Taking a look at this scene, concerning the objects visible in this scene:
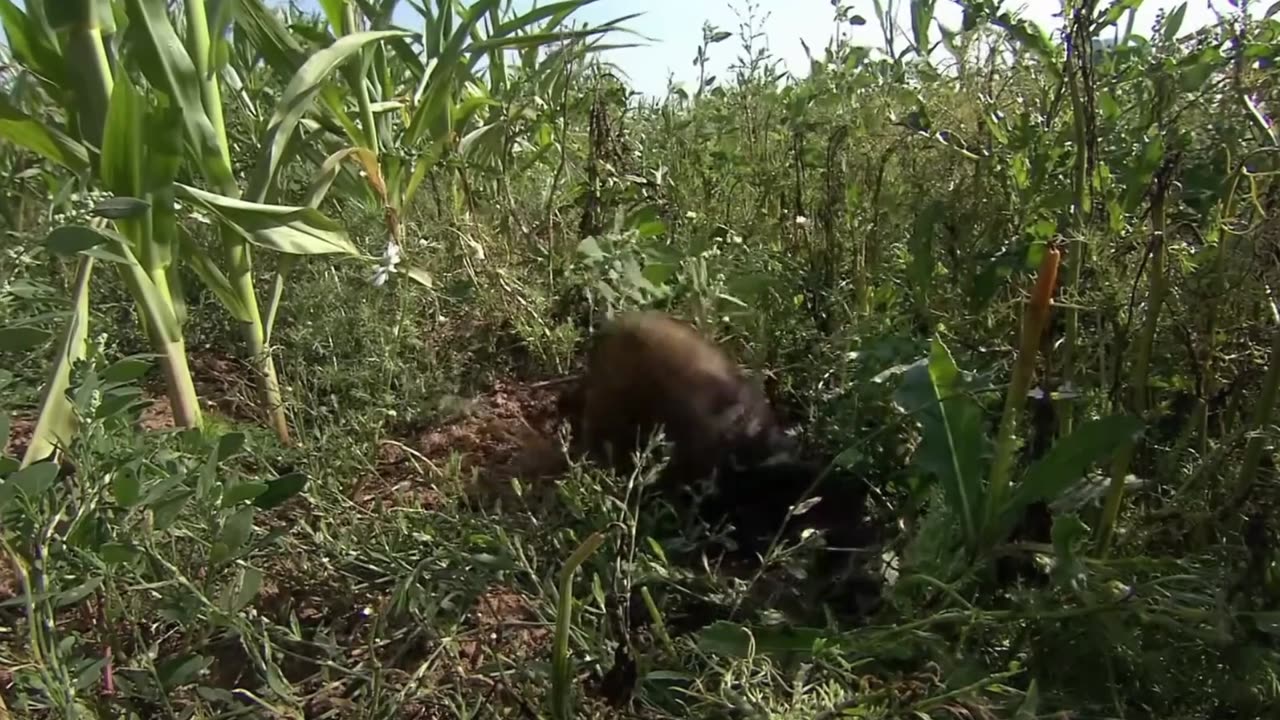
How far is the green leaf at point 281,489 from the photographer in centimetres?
119

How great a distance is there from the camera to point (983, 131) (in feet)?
5.55

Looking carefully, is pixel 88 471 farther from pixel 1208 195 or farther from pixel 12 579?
pixel 1208 195

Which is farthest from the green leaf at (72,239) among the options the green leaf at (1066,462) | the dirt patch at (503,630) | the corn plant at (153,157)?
the green leaf at (1066,462)

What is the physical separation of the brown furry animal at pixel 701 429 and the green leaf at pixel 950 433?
6.1 inches

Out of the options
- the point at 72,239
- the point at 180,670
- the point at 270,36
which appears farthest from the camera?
the point at 270,36

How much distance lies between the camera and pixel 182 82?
1.45 meters

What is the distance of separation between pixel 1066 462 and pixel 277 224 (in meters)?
1.12

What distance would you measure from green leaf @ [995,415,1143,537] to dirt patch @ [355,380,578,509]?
0.61m

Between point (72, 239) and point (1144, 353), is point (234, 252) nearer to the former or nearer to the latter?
point (72, 239)

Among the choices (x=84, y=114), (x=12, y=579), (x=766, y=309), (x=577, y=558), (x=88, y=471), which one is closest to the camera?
(x=577, y=558)

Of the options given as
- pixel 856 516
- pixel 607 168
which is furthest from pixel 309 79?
pixel 856 516

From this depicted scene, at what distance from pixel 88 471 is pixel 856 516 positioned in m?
0.87

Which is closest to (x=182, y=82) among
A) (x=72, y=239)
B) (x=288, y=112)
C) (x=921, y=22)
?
(x=288, y=112)

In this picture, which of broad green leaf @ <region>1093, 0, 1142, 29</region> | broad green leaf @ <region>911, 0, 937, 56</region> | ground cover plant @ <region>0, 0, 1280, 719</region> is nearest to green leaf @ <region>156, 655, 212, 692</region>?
ground cover plant @ <region>0, 0, 1280, 719</region>
